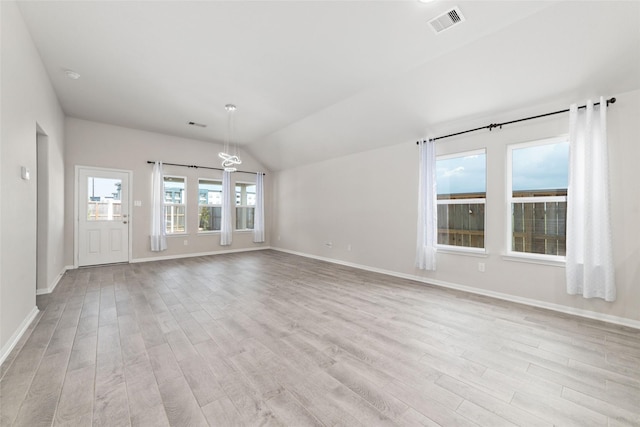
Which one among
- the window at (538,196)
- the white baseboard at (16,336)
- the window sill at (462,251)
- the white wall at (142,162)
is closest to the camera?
the white baseboard at (16,336)

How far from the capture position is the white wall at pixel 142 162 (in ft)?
18.4

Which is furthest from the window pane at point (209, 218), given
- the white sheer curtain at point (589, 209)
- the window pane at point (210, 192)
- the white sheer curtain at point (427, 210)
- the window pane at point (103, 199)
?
the white sheer curtain at point (589, 209)

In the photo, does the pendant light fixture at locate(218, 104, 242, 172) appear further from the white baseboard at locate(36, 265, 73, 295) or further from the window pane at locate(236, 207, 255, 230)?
the white baseboard at locate(36, 265, 73, 295)

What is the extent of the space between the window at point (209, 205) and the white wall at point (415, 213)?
5.87 ft

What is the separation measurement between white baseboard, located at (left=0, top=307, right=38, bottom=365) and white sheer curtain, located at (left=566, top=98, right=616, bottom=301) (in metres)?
5.61

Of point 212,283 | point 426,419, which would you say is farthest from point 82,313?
point 426,419

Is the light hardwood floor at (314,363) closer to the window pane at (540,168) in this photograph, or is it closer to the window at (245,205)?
the window pane at (540,168)

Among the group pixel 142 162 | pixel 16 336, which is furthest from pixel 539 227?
pixel 142 162

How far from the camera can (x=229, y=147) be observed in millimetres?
7879

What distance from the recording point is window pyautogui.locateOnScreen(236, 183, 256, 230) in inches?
325

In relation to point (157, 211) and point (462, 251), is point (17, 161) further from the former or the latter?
point (462, 251)

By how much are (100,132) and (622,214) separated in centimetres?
892

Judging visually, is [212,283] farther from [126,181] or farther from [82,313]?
[126,181]

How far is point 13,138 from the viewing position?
242cm
